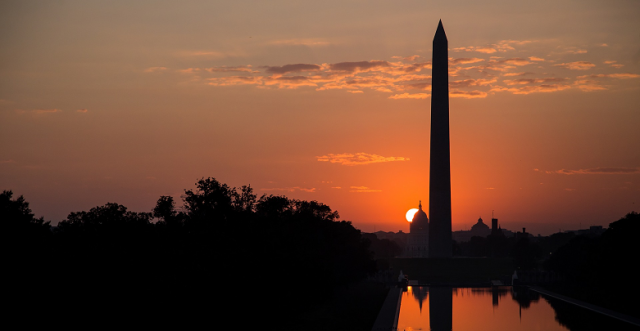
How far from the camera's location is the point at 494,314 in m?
51.2

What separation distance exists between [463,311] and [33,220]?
27.8 m

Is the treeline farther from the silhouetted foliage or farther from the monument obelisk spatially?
the monument obelisk

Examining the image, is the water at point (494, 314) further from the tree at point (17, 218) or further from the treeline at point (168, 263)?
the tree at point (17, 218)

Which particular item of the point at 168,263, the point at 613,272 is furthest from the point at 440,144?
the point at 168,263

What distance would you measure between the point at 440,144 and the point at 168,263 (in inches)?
2406

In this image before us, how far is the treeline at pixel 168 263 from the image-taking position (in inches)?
1364

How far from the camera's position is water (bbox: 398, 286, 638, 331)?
42.9 metres

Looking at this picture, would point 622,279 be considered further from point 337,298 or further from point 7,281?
point 7,281

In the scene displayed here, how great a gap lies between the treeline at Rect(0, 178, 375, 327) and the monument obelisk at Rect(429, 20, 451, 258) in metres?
41.3

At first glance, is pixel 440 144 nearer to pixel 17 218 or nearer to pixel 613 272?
pixel 613 272

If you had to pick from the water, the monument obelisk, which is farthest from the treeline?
the monument obelisk

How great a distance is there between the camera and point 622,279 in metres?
59.2

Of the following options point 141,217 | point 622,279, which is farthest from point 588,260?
point 141,217

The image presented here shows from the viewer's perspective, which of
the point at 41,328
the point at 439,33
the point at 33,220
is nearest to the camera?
the point at 41,328
